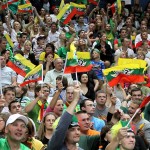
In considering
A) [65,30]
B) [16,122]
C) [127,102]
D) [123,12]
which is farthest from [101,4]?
[16,122]

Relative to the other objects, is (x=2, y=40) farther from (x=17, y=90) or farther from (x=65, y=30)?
(x=17, y=90)

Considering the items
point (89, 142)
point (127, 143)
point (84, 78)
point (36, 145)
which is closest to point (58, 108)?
point (89, 142)

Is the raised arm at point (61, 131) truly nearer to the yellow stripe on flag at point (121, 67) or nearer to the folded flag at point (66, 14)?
the yellow stripe on flag at point (121, 67)

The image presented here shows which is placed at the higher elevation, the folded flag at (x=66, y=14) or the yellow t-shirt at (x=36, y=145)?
the folded flag at (x=66, y=14)

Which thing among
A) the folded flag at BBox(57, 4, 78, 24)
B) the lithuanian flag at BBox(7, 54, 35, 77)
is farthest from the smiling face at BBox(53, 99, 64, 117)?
the folded flag at BBox(57, 4, 78, 24)

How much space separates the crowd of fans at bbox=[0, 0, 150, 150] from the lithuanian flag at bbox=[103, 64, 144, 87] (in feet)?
0.67

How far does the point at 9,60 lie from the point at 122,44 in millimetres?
4365

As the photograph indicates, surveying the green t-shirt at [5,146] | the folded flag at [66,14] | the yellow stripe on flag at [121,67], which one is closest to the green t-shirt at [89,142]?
the green t-shirt at [5,146]

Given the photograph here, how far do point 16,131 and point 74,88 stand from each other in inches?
46.3

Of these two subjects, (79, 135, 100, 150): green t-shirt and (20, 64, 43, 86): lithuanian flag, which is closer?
(79, 135, 100, 150): green t-shirt

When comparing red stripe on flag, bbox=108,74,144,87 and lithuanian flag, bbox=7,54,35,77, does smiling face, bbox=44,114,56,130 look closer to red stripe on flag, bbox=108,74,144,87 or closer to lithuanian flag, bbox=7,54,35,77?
red stripe on flag, bbox=108,74,144,87

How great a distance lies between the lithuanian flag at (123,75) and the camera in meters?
12.8

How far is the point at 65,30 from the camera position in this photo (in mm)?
20031

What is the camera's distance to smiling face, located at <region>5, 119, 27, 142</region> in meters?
7.62
